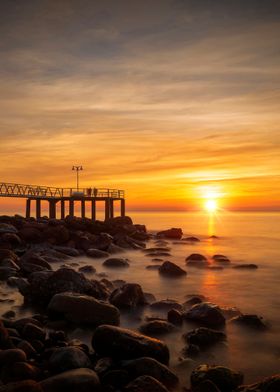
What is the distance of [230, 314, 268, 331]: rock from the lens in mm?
11852

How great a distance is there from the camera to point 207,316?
38.4 feet

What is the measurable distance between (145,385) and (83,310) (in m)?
4.13

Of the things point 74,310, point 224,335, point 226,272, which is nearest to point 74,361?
point 74,310

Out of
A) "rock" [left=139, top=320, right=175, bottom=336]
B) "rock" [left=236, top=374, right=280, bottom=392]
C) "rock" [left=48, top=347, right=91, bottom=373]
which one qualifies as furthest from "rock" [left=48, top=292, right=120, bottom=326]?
"rock" [left=236, top=374, right=280, bottom=392]

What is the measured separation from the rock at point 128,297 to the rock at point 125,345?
444 cm

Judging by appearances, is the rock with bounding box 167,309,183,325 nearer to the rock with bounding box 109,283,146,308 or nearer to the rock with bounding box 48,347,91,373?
the rock with bounding box 109,283,146,308

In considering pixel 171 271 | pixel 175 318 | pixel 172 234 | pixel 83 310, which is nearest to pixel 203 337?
pixel 175 318

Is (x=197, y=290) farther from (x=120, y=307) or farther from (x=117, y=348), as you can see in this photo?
(x=117, y=348)

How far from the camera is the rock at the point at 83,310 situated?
10656 mm

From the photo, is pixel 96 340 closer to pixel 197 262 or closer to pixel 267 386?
pixel 267 386

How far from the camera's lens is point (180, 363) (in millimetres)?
8664

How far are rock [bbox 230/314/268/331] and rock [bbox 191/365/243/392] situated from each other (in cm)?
427

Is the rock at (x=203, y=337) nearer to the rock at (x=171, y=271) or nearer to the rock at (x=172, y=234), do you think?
the rock at (x=171, y=271)

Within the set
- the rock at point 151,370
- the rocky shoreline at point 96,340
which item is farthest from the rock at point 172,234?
the rock at point 151,370
